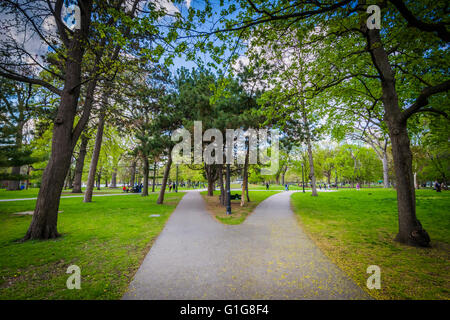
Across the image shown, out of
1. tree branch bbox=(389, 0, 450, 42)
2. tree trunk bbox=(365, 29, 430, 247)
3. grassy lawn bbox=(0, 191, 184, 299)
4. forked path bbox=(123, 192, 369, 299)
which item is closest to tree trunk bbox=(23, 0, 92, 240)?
grassy lawn bbox=(0, 191, 184, 299)

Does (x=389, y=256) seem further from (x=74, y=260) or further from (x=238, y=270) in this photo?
(x=74, y=260)

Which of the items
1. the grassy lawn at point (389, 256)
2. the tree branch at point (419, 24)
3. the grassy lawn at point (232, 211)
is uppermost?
the tree branch at point (419, 24)

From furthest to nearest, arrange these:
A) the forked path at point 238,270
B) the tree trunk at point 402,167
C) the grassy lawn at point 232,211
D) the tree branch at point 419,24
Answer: the grassy lawn at point 232,211 → the tree trunk at point 402,167 → the tree branch at point 419,24 → the forked path at point 238,270

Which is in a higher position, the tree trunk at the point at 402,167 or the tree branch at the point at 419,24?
the tree branch at the point at 419,24

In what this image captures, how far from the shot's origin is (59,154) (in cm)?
566

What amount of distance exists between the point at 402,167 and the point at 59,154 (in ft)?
34.5

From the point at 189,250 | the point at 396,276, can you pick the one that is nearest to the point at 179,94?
the point at 189,250

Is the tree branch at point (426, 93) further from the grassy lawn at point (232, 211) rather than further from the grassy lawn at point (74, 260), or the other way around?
the grassy lawn at point (74, 260)

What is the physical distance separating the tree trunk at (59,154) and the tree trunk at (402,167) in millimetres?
9158

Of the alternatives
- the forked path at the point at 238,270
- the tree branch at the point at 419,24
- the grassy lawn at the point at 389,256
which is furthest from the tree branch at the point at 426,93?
the forked path at the point at 238,270

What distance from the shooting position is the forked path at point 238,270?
9.20 feet

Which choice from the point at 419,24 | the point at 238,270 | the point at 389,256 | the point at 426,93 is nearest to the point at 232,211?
the point at 238,270

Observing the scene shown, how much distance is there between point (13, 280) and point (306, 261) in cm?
575

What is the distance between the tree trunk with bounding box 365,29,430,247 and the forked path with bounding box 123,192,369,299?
9.06ft
